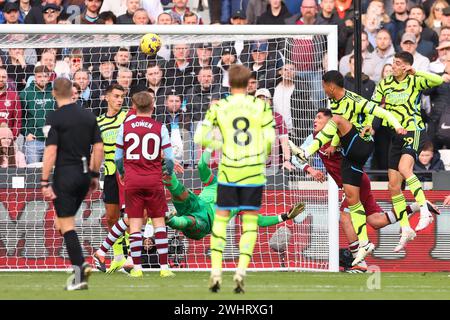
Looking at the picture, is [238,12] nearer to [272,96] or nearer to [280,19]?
Result: [280,19]

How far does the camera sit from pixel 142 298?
1089 centimetres

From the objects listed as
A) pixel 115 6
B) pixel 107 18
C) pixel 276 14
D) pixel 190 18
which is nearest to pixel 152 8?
pixel 115 6

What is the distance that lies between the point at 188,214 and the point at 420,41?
627cm

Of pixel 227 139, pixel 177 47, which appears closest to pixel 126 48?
pixel 177 47

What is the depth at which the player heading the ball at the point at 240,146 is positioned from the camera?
464 inches

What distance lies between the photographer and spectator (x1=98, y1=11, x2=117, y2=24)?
1927cm

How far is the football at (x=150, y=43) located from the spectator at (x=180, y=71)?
6.09ft

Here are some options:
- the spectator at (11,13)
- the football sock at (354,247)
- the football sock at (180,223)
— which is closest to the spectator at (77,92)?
the spectator at (11,13)

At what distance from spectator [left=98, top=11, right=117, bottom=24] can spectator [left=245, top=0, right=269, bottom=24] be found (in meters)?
2.60

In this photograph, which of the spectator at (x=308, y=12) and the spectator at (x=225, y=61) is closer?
the spectator at (x=225, y=61)

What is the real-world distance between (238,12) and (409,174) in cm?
526

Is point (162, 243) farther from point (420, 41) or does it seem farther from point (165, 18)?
point (420, 41)

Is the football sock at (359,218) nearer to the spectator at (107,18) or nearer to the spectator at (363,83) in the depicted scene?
the spectator at (363,83)

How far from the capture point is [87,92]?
58.0 feet
